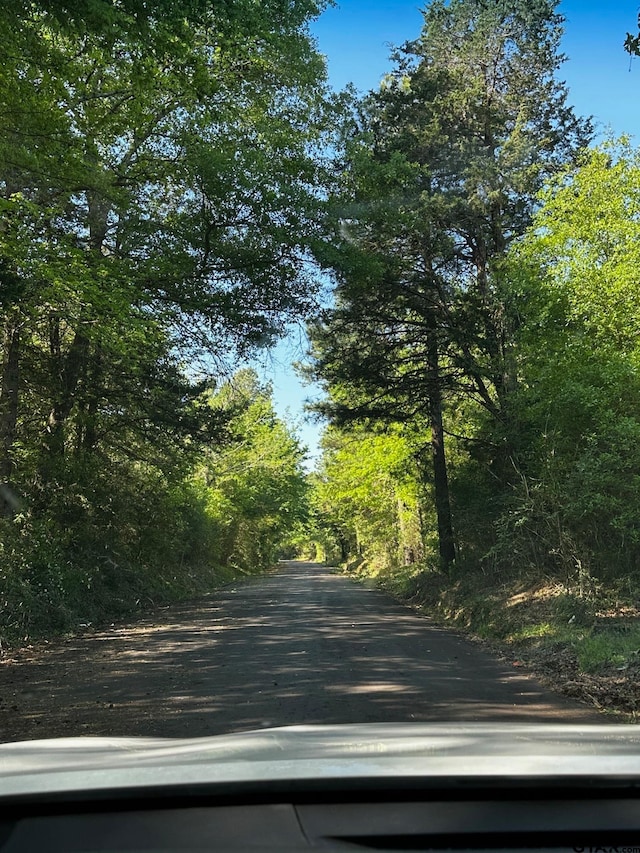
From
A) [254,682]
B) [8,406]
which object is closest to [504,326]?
[254,682]

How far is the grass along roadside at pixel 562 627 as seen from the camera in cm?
785

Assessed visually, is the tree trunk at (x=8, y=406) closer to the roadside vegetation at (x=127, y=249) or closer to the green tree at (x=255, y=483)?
the roadside vegetation at (x=127, y=249)

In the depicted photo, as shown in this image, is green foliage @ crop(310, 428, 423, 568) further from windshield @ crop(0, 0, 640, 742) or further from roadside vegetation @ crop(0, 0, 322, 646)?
roadside vegetation @ crop(0, 0, 322, 646)

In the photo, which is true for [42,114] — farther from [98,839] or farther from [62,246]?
[98,839]

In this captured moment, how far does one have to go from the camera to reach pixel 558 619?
11914 mm

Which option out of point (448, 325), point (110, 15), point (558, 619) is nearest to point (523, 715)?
point (558, 619)

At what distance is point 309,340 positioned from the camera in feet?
63.9

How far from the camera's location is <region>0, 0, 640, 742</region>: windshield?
327 inches

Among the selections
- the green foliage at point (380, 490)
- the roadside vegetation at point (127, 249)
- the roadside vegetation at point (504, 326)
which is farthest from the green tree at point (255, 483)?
the roadside vegetation at point (504, 326)

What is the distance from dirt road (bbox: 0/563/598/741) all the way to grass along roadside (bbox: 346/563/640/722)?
0.51 meters

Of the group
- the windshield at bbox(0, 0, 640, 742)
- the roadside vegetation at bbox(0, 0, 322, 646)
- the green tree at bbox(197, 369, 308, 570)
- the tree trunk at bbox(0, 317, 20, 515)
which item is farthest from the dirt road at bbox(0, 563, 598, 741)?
the green tree at bbox(197, 369, 308, 570)

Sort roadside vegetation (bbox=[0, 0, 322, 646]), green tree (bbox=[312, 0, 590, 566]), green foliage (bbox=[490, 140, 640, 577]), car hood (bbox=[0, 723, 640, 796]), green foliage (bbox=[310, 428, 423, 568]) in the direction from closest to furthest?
car hood (bbox=[0, 723, 640, 796]) → roadside vegetation (bbox=[0, 0, 322, 646]) → green foliage (bbox=[490, 140, 640, 577]) → green tree (bbox=[312, 0, 590, 566]) → green foliage (bbox=[310, 428, 423, 568])

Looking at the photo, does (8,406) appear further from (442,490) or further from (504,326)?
(442,490)

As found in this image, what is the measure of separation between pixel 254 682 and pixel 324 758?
6.03 metres
